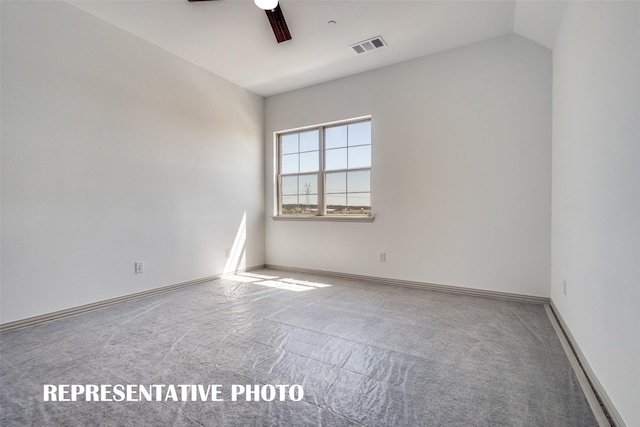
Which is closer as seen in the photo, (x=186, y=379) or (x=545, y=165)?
(x=186, y=379)

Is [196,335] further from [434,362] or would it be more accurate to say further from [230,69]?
[230,69]

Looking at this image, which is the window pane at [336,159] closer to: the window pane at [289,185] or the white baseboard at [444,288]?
the window pane at [289,185]

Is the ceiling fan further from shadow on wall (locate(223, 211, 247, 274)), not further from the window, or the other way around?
shadow on wall (locate(223, 211, 247, 274))

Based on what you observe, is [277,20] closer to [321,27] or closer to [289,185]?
[321,27]

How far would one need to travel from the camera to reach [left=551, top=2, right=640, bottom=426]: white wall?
1.21 m

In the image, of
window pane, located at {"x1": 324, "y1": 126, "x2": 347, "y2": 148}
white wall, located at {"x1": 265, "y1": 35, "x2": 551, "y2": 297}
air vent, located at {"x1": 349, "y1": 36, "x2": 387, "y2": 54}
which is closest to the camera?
white wall, located at {"x1": 265, "y1": 35, "x2": 551, "y2": 297}

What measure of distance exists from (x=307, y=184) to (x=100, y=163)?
107 inches

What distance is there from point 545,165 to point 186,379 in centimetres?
369

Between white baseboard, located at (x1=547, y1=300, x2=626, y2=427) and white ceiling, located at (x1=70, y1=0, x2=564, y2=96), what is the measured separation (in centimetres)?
266

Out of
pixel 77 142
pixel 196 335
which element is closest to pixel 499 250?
pixel 196 335

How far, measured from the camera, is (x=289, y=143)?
4980 mm

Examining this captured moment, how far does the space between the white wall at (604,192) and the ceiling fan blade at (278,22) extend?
221 cm

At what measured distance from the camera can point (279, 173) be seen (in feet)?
16.6

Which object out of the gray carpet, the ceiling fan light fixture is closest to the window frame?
the gray carpet
